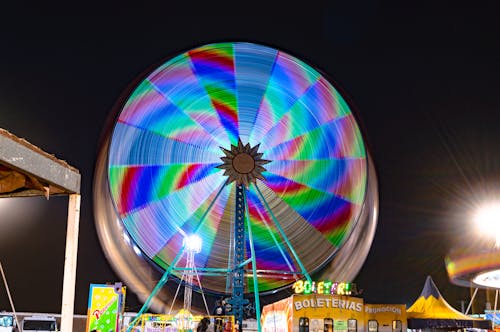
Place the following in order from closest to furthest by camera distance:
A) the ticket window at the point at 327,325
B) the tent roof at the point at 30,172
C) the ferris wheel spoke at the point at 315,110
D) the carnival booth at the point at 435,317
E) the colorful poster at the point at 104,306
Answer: the tent roof at the point at 30,172
the carnival booth at the point at 435,317
the ticket window at the point at 327,325
the colorful poster at the point at 104,306
the ferris wheel spoke at the point at 315,110

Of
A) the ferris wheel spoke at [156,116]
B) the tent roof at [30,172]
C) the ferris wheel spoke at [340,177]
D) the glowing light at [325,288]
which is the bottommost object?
the glowing light at [325,288]

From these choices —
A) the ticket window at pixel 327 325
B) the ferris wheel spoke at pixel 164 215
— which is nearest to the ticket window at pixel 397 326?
the ticket window at pixel 327 325

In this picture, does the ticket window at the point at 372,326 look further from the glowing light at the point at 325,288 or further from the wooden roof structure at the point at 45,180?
the wooden roof structure at the point at 45,180

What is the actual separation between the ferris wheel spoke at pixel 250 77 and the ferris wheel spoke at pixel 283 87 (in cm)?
20

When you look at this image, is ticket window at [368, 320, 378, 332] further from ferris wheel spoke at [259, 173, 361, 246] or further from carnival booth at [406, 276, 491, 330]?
ferris wheel spoke at [259, 173, 361, 246]

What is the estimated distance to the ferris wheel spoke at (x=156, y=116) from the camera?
22.4 m

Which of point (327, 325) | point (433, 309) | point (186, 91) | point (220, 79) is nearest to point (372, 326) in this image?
point (327, 325)

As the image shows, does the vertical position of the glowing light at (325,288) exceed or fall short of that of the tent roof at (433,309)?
it exceeds it

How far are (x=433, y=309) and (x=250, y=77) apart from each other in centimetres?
1106

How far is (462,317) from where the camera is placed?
17.1m

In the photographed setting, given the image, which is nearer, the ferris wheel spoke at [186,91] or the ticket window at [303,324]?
the ticket window at [303,324]

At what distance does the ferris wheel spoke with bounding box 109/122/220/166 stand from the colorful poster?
516cm

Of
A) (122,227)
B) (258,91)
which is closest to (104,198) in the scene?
(122,227)

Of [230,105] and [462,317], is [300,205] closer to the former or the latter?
[230,105]
